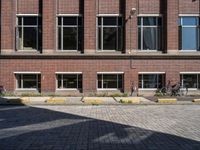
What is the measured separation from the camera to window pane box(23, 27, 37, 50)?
1486 inches

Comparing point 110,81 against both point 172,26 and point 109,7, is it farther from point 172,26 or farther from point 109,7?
point 172,26

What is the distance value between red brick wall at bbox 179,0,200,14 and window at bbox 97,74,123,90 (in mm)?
6928

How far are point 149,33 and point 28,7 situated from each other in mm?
9439

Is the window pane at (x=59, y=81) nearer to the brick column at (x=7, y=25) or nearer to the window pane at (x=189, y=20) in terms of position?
the brick column at (x=7, y=25)

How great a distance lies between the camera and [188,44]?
38.1 meters

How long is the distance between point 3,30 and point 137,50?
1022cm

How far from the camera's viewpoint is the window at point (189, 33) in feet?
124

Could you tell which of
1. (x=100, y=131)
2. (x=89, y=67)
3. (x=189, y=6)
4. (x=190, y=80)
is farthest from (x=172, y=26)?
(x=100, y=131)

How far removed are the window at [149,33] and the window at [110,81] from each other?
115 inches

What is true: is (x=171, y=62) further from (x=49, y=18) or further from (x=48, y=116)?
(x=48, y=116)

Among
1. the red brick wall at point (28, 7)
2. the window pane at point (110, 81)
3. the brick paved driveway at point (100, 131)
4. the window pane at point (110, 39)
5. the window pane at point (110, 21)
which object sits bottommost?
the brick paved driveway at point (100, 131)

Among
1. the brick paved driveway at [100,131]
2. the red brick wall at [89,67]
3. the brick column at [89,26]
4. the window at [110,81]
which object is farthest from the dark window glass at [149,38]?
the brick paved driveway at [100,131]

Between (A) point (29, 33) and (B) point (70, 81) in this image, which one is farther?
(A) point (29, 33)

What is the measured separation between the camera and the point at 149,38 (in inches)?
1496
